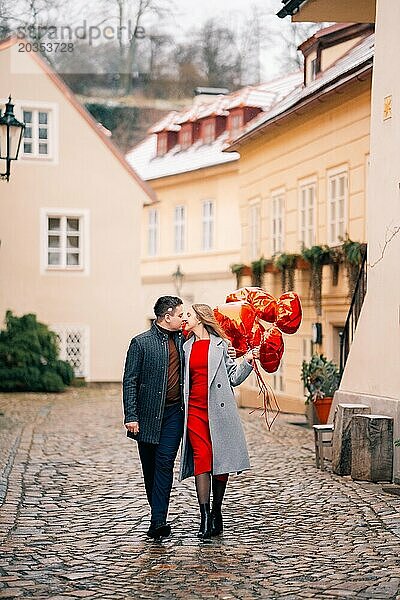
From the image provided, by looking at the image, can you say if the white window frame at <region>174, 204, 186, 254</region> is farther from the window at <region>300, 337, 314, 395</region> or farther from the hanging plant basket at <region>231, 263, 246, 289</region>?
the window at <region>300, 337, 314, 395</region>

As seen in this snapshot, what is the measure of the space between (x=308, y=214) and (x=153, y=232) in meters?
15.1

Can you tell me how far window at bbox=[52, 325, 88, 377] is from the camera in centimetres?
3156

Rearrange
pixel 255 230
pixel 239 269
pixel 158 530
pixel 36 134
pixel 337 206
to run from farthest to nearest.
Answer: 1. pixel 36 134
2. pixel 255 230
3. pixel 239 269
4. pixel 337 206
5. pixel 158 530

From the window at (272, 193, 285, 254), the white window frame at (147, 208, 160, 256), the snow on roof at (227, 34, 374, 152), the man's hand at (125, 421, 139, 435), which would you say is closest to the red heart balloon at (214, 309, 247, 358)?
the man's hand at (125, 421, 139, 435)

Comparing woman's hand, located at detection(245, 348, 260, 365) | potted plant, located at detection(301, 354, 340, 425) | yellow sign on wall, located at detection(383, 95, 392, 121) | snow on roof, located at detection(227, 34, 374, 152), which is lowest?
potted plant, located at detection(301, 354, 340, 425)

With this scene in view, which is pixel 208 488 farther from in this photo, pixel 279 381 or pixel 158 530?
pixel 279 381

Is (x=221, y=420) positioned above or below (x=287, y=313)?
below

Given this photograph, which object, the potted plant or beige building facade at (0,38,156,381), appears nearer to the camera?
the potted plant

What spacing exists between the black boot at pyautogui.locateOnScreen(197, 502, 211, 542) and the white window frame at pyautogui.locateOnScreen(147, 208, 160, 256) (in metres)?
27.3

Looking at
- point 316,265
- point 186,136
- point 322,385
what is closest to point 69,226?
point 186,136

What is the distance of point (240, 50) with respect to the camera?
40.6m

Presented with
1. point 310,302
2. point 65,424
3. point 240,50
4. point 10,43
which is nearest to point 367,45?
point 310,302

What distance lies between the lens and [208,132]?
34875 mm

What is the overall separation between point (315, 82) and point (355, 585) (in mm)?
16509
